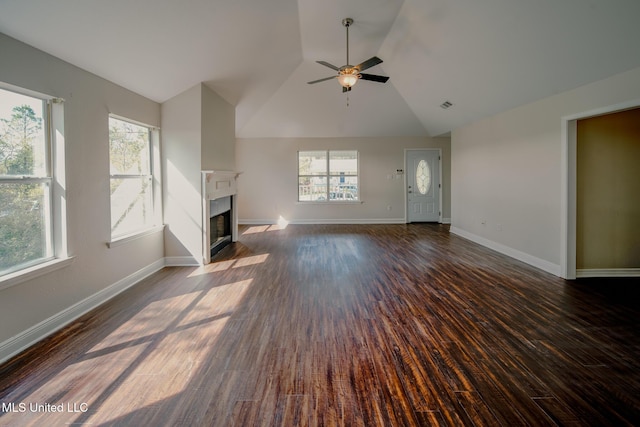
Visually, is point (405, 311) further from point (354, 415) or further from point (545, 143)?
point (545, 143)

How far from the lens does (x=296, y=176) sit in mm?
9125

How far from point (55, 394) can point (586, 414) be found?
305 cm

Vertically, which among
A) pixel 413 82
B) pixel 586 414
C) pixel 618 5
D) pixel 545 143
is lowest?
pixel 586 414

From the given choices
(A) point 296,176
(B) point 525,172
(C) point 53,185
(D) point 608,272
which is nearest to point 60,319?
(C) point 53,185

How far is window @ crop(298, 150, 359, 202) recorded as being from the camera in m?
9.16

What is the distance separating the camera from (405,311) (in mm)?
3148

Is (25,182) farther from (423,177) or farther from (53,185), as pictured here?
(423,177)

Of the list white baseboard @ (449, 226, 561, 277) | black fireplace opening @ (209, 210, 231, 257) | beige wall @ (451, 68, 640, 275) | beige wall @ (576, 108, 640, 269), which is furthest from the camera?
black fireplace opening @ (209, 210, 231, 257)

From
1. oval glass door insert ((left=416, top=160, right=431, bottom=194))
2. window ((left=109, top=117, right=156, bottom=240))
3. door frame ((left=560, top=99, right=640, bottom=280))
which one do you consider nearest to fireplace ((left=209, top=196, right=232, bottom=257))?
window ((left=109, top=117, right=156, bottom=240))

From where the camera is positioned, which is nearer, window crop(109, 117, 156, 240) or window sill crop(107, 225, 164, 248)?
window sill crop(107, 225, 164, 248)

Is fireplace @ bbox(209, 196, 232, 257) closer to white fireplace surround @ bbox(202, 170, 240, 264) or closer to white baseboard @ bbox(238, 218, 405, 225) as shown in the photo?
white fireplace surround @ bbox(202, 170, 240, 264)

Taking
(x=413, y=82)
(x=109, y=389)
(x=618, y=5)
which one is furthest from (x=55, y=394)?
→ (x=413, y=82)

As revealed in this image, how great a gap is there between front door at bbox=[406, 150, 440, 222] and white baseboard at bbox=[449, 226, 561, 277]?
2.00m

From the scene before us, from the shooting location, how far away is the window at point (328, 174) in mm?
9164
